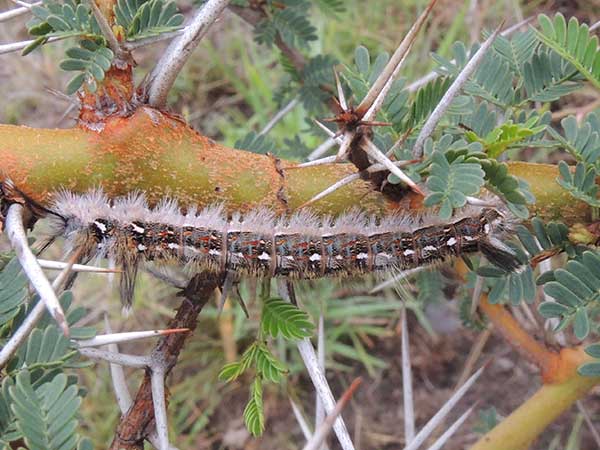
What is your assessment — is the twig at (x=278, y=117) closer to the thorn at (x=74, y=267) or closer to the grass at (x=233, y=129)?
the grass at (x=233, y=129)

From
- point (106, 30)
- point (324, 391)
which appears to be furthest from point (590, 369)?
Answer: point (106, 30)

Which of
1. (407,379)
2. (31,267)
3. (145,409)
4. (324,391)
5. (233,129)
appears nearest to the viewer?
(31,267)

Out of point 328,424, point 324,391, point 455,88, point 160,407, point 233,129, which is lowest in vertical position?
point 233,129

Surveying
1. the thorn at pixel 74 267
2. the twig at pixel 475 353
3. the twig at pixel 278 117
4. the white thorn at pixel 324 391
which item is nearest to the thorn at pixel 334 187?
the white thorn at pixel 324 391

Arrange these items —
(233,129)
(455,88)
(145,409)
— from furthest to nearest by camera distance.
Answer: (233,129)
(145,409)
(455,88)

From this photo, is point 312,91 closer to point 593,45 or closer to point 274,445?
point 593,45

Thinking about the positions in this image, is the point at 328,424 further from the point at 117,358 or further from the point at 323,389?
the point at 117,358

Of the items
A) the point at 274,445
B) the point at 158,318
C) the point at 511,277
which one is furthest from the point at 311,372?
the point at 158,318

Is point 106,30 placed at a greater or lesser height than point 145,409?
greater
